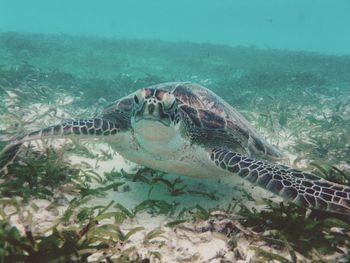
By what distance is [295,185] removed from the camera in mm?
3258

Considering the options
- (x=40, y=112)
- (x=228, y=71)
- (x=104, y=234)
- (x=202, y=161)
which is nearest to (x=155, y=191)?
(x=202, y=161)

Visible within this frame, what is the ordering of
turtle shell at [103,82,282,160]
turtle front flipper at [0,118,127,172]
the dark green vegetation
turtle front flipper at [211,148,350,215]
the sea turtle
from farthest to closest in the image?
turtle shell at [103,82,282,160], turtle front flipper at [0,118,127,172], the sea turtle, turtle front flipper at [211,148,350,215], the dark green vegetation

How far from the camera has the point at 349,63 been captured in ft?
79.3

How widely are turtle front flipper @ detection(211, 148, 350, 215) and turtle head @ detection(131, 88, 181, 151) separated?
78cm

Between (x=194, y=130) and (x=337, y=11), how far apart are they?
672ft

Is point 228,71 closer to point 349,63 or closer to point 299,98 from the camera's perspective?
point 299,98

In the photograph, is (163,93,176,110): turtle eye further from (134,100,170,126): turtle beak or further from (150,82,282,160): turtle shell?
(150,82,282,160): turtle shell

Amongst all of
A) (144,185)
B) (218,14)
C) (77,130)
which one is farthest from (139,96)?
(218,14)


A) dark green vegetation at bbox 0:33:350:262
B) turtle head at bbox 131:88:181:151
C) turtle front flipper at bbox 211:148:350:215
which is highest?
turtle head at bbox 131:88:181:151

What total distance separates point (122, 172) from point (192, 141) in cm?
133

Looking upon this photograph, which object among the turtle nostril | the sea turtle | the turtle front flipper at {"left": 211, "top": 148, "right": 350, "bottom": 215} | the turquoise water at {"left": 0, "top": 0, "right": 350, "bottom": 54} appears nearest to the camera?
the turtle front flipper at {"left": 211, "top": 148, "right": 350, "bottom": 215}

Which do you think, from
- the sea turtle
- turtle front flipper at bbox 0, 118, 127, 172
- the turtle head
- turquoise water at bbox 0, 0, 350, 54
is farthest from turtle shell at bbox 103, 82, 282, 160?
turquoise water at bbox 0, 0, 350, 54

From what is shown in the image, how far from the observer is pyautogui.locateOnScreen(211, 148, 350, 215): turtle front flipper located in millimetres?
2957

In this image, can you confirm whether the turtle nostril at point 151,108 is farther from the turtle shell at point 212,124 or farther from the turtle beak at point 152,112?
the turtle shell at point 212,124
